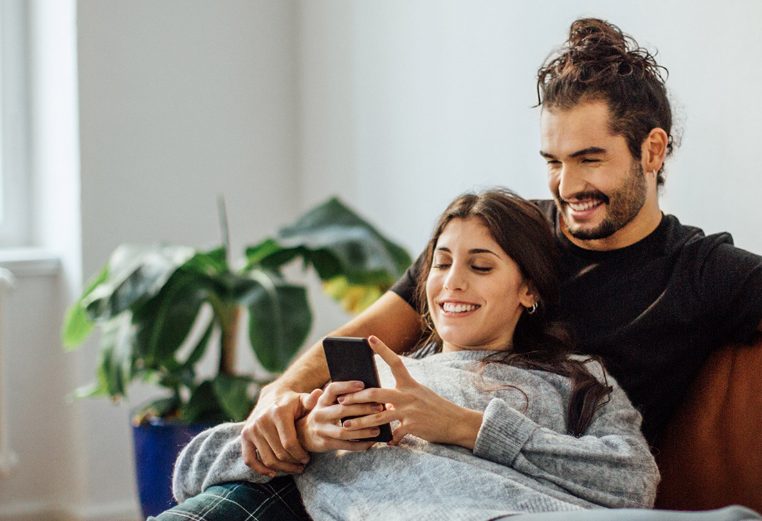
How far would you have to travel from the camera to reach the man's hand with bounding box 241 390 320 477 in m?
1.58

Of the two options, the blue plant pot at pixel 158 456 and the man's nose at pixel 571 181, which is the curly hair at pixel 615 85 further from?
the blue plant pot at pixel 158 456

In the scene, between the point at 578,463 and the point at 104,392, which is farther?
the point at 104,392

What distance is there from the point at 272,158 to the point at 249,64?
33 centimetres

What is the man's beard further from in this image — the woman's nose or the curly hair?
the woman's nose

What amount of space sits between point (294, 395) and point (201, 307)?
1.17 meters

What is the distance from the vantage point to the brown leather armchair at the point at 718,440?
5.09ft

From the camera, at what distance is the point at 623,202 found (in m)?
1.71

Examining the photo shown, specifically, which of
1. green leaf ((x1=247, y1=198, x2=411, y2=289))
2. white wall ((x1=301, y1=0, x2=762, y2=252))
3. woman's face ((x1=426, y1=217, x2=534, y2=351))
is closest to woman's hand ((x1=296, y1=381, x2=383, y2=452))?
woman's face ((x1=426, y1=217, x2=534, y2=351))

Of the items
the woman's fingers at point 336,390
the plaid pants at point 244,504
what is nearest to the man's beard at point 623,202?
the woman's fingers at point 336,390

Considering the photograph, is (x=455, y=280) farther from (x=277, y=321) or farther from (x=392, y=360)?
(x=277, y=321)

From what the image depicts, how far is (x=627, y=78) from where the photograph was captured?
171 centimetres

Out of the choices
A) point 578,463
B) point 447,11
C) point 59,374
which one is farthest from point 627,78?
point 59,374

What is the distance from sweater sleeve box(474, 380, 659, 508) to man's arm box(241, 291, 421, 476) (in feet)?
1.00

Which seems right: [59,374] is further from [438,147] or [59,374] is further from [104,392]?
[438,147]
